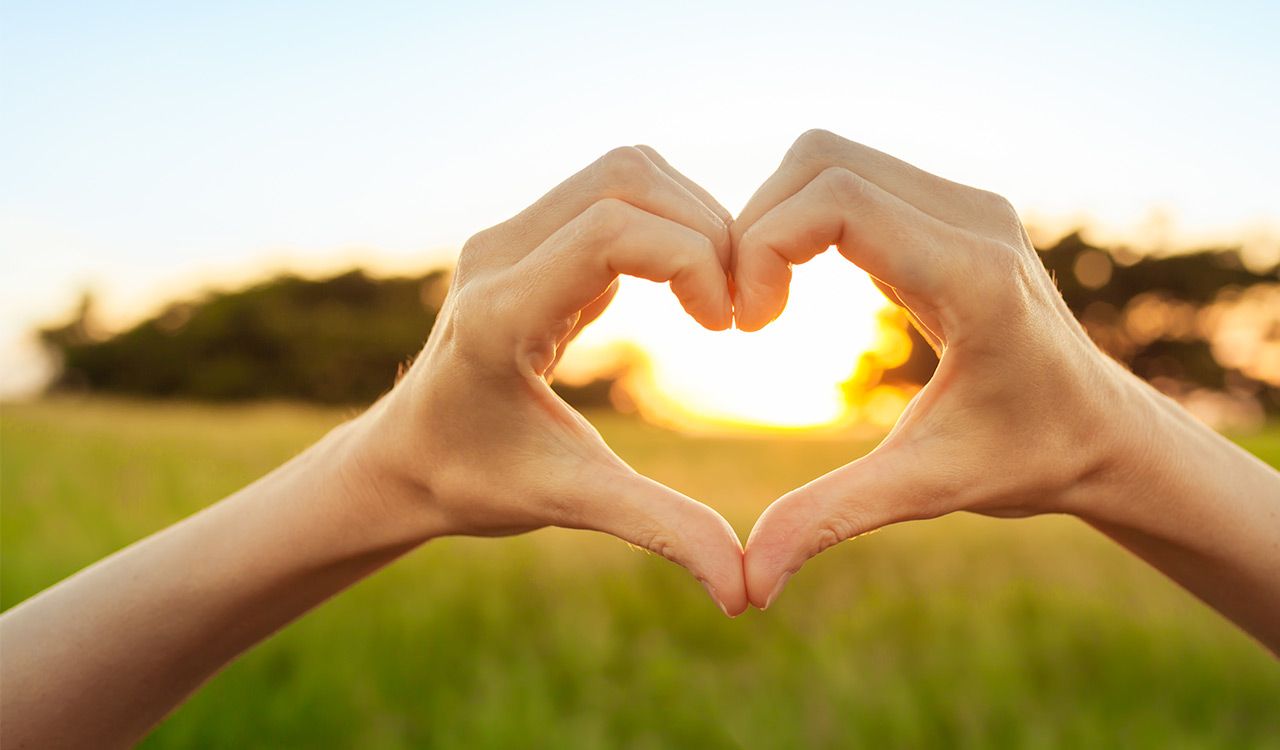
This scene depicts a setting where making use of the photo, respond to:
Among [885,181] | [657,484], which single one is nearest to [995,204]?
[885,181]

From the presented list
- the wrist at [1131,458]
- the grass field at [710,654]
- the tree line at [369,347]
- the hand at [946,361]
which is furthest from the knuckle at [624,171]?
the tree line at [369,347]

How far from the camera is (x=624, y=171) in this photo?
4.40 feet

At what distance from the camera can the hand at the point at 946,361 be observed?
1.29 metres

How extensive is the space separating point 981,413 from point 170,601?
1372 mm

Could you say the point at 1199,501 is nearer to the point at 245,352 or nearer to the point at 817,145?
the point at 817,145

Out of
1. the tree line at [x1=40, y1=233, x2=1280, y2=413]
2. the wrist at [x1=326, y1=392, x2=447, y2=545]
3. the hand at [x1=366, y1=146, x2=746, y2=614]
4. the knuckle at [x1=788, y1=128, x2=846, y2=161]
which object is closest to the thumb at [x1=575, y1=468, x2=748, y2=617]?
the hand at [x1=366, y1=146, x2=746, y2=614]

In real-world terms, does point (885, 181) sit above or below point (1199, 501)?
above

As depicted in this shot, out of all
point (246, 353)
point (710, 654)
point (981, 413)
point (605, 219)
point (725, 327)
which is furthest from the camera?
point (246, 353)

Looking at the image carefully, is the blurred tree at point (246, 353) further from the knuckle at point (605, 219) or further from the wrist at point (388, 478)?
the knuckle at point (605, 219)

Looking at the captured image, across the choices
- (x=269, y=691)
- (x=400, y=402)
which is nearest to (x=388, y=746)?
(x=269, y=691)

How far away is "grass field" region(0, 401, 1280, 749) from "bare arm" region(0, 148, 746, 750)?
1.83 m

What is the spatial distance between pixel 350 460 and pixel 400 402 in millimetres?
139

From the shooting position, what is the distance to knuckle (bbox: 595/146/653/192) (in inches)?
52.5

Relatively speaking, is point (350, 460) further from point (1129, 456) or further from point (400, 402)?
point (1129, 456)
